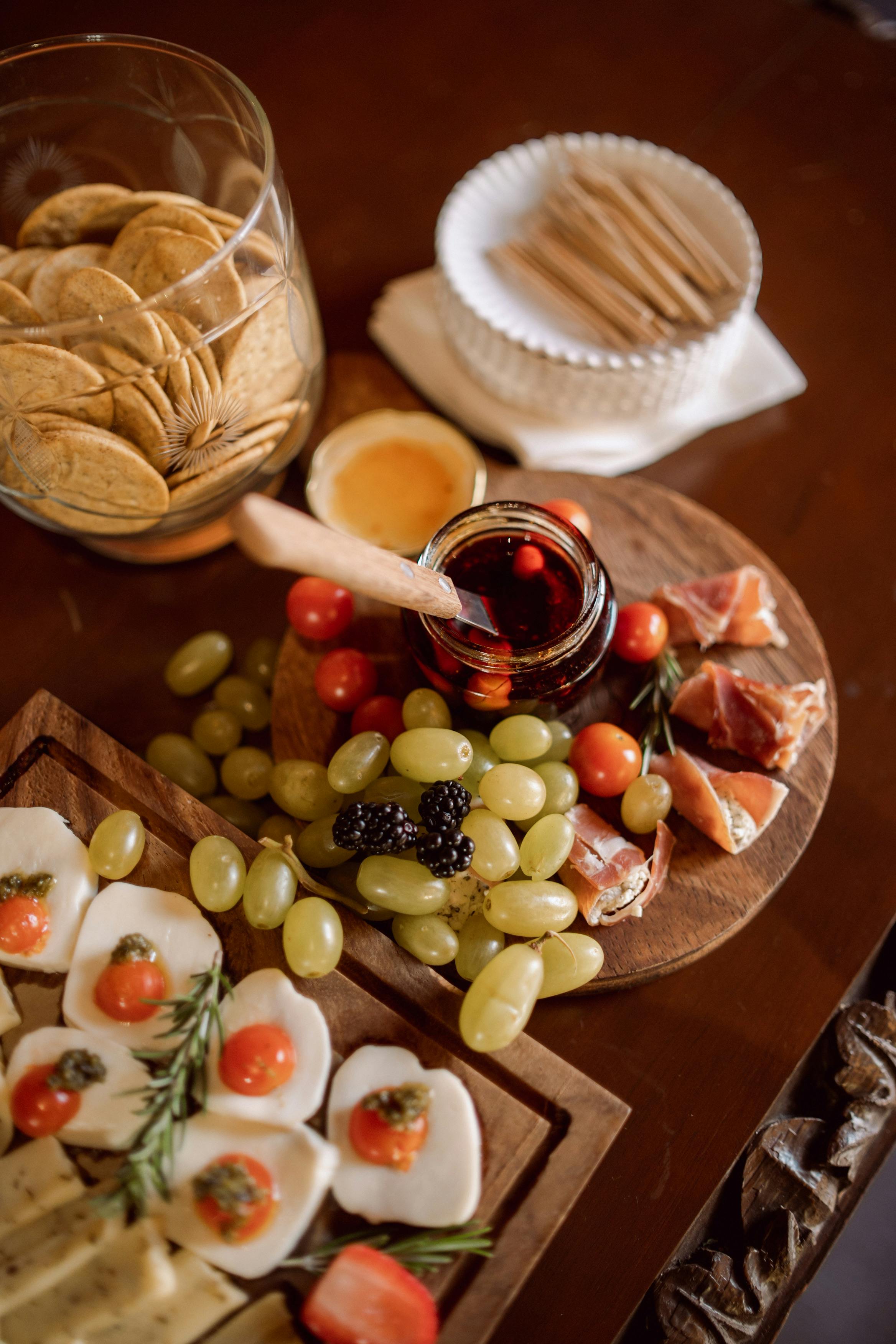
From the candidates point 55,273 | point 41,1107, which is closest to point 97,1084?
point 41,1107

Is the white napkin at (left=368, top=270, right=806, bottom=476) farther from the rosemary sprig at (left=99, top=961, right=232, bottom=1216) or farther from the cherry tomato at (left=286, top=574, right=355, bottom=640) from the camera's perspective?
the rosemary sprig at (left=99, top=961, right=232, bottom=1216)

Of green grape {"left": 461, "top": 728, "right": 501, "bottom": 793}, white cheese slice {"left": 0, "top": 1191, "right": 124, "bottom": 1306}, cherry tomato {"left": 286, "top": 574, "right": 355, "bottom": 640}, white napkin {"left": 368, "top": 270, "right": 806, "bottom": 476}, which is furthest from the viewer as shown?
white napkin {"left": 368, "top": 270, "right": 806, "bottom": 476}

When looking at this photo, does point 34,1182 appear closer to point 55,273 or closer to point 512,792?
point 512,792

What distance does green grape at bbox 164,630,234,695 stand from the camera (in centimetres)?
109

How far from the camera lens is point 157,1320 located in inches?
28.2

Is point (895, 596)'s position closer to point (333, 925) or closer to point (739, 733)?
point (739, 733)

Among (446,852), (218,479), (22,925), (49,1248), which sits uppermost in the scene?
(218,479)

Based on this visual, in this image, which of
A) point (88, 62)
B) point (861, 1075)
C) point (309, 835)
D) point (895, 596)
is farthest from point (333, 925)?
point (88, 62)

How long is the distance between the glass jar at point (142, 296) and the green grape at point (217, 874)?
36cm

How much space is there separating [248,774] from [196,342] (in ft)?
1.47

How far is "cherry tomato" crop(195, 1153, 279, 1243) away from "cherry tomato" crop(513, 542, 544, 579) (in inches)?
23.5

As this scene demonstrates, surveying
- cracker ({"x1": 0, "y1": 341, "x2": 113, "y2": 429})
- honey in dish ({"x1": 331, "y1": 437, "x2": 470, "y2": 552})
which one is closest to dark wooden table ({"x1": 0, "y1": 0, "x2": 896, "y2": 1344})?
honey in dish ({"x1": 331, "y1": 437, "x2": 470, "y2": 552})

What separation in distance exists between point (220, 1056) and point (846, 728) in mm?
781

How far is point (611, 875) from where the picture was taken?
909 millimetres
